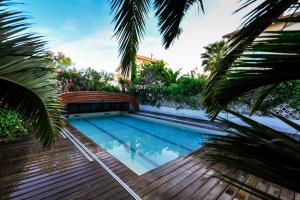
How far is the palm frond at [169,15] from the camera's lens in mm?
2012

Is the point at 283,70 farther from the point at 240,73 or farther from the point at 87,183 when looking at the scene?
the point at 87,183

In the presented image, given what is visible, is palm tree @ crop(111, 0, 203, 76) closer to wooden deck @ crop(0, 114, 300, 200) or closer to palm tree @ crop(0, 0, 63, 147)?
palm tree @ crop(0, 0, 63, 147)

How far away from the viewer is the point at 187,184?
2.91 meters

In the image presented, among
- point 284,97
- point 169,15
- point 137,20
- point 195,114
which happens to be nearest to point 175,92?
point 195,114

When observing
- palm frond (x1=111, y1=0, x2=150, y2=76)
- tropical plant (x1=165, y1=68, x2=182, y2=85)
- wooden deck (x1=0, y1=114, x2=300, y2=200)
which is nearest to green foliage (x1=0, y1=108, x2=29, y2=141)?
wooden deck (x1=0, y1=114, x2=300, y2=200)

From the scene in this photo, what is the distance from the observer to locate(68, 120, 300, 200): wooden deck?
261 cm

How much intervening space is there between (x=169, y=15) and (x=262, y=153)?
2.00 meters

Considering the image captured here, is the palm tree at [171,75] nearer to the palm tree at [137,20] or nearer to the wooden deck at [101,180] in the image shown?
the wooden deck at [101,180]

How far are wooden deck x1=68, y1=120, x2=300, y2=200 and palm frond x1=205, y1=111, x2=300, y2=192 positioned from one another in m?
2.26

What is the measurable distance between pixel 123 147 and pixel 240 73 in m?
5.76

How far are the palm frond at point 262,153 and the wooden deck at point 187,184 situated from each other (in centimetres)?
226

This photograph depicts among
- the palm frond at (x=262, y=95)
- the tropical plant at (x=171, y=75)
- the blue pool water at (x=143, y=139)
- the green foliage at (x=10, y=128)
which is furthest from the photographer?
the tropical plant at (x=171, y=75)

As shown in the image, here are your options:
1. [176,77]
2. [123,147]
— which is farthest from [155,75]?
[123,147]

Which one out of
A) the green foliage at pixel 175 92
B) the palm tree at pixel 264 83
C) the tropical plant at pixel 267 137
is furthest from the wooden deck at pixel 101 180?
the green foliage at pixel 175 92
